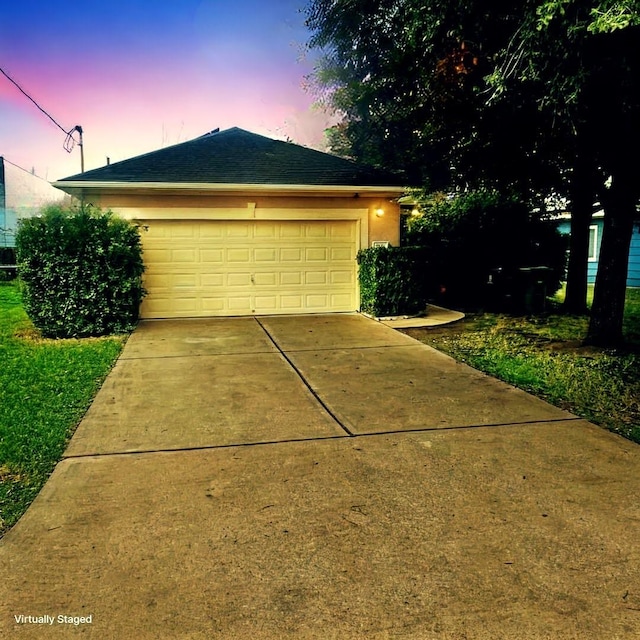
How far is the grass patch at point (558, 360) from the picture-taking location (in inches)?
209

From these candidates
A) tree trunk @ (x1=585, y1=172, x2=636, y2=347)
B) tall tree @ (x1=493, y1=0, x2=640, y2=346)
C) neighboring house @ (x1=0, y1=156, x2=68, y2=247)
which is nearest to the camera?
tall tree @ (x1=493, y1=0, x2=640, y2=346)

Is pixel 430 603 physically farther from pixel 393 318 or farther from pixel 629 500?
pixel 393 318

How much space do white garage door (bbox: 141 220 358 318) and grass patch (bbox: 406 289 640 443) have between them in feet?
9.56

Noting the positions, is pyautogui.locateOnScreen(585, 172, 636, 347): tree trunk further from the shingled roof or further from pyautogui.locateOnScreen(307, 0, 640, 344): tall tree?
the shingled roof

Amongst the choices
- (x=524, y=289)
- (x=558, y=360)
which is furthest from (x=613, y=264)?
(x=524, y=289)

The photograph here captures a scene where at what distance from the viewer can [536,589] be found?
2451 mm

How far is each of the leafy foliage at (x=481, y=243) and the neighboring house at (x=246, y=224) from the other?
2331 millimetres

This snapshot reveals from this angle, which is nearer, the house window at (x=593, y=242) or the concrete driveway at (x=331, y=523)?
the concrete driveway at (x=331, y=523)

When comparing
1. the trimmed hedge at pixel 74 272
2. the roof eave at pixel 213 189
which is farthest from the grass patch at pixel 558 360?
the trimmed hedge at pixel 74 272

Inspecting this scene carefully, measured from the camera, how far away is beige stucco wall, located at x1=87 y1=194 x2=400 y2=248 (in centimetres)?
1081

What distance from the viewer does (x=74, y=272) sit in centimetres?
920

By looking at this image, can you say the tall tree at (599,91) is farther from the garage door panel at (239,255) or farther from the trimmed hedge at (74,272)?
the trimmed hedge at (74,272)

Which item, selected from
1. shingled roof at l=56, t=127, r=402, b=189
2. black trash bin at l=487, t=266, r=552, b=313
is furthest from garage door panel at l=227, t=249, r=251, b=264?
black trash bin at l=487, t=266, r=552, b=313

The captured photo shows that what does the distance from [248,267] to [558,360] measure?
6531 millimetres
